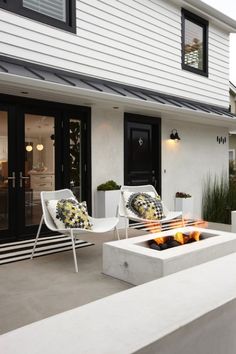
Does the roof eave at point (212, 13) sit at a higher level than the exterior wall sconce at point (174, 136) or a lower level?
higher

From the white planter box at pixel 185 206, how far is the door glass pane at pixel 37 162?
10.5ft

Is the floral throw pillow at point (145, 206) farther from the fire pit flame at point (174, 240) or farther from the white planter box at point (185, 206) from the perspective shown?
the white planter box at point (185, 206)

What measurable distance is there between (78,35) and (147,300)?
5199 millimetres

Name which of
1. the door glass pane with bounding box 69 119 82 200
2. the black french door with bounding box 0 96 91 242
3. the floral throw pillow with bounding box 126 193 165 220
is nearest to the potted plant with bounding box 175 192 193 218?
the floral throw pillow with bounding box 126 193 165 220

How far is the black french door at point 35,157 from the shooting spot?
16.6 feet

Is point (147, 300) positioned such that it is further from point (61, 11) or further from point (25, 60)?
point (61, 11)

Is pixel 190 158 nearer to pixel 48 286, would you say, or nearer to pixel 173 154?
pixel 173 154

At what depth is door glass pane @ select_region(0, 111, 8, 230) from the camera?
499cm

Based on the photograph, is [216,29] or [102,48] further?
[216,29]

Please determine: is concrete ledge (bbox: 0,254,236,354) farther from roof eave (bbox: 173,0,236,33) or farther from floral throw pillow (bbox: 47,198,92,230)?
roof eave (bbox: 173,0,236,33)

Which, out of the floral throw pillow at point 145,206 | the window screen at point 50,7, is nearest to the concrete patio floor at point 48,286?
the floral throw pillow at point 145,206

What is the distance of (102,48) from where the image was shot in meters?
6.16

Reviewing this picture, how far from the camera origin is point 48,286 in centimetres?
330

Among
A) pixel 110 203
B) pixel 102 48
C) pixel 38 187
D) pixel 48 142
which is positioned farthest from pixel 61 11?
pixel 110 203
